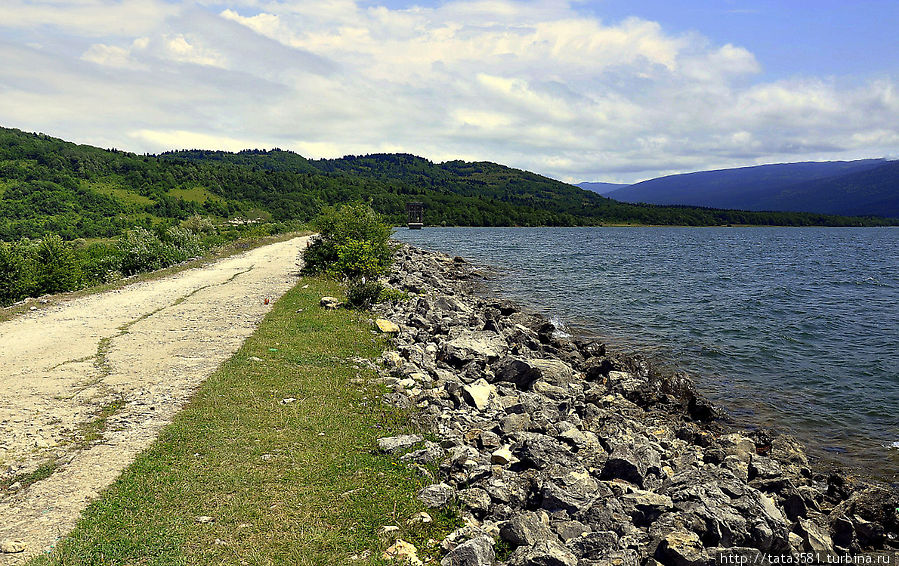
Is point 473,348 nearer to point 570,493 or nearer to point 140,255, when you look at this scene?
point 570,493

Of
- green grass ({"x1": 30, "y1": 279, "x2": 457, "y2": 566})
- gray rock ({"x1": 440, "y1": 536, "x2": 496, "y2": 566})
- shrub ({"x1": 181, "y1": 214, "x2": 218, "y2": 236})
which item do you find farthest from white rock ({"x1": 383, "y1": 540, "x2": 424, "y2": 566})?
shrub ({"x1": 181, "y1": 214, "x2": 218, "y2": 236})

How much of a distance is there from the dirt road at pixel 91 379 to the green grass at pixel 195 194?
136m

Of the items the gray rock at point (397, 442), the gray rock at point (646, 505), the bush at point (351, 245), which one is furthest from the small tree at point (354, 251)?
the gray rock at point (646, 505)

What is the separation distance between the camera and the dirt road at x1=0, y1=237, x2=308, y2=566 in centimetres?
853

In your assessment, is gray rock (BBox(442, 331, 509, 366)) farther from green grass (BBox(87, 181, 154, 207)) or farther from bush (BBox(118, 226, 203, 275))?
green grass (BBox(87, 181, 154, 207))

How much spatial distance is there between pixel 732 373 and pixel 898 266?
217 ft

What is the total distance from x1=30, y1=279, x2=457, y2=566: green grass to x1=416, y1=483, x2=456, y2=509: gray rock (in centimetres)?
20

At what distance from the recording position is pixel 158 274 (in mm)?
38625

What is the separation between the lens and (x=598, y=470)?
1013cm

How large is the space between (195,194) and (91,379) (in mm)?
158205

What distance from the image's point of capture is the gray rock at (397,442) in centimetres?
1023

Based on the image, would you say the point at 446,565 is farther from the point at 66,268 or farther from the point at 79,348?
the point at 66,268

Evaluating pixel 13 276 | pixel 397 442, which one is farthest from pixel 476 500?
pixel 13 276

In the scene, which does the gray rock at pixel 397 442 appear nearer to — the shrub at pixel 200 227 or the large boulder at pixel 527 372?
the large boulder at pixel 527 372
